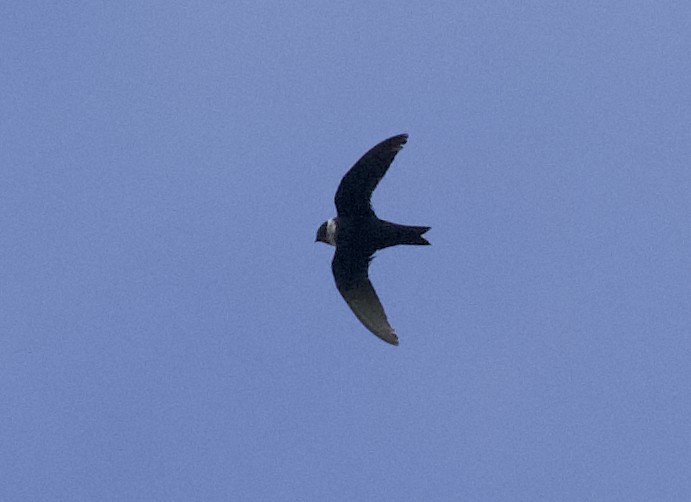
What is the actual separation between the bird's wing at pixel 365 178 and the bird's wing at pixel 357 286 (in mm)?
992

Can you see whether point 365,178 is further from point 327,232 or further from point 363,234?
point 327,232

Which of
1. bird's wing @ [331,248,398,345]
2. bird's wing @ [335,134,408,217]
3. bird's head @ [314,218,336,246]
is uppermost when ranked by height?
bird's wing @ [335,134,408,217]

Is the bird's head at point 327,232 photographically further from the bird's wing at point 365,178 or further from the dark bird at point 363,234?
the bird's wing at point 365,178

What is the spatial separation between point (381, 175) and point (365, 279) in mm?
2377

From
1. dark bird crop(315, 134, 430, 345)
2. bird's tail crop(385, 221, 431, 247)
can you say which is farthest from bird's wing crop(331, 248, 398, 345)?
bird's tail crop(385, 221, 431, 247)

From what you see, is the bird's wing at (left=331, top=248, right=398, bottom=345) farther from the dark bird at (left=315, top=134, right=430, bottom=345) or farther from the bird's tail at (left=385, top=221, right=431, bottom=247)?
the bird's tail at (left=385, top=221, right=431, bottom=247)

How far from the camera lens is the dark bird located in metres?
30.0

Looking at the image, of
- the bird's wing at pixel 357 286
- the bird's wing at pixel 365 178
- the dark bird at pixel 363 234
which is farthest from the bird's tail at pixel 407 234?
the bird's wing at pixel 357 286

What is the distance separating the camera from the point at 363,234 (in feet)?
102

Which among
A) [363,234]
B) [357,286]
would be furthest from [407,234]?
[357,286]

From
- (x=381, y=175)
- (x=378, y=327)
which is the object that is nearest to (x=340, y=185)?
(x=381, y=175)

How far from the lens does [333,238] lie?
31312 millimetres

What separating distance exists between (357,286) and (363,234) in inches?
42.8

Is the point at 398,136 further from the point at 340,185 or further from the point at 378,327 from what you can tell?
the point at 378,327
